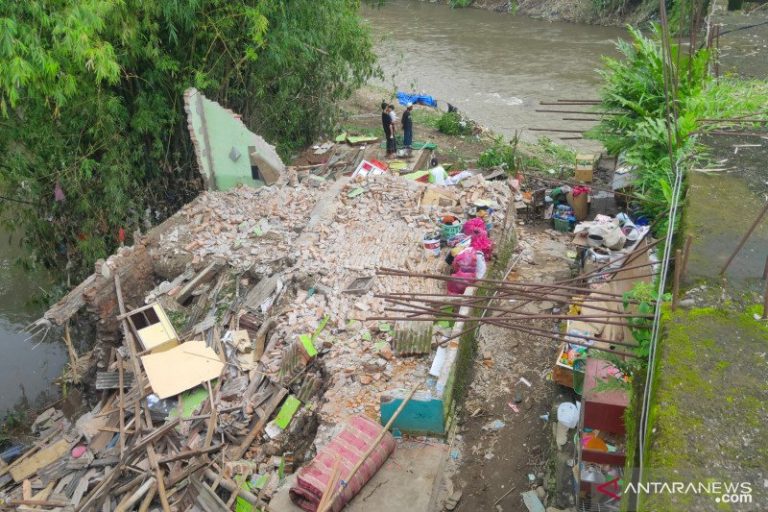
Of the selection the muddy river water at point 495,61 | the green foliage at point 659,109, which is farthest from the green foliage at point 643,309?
the muddy river water at point 495,61

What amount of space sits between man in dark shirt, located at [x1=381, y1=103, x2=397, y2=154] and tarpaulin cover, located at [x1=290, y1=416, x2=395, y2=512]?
7094mm

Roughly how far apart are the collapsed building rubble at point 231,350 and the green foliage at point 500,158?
2.33 metres

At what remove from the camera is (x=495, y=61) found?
21.0 meters

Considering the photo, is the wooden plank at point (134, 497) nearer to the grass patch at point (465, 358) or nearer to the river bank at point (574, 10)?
the grass patch at point (465, 358)

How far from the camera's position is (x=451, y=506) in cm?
546

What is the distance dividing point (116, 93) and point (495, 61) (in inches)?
592

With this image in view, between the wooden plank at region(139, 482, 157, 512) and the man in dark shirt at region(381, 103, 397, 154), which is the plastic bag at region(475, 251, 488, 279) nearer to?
the wooden plank at region(139, 482, 157, 512)

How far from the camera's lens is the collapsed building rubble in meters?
5.98

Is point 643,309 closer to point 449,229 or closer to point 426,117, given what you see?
point 449,229

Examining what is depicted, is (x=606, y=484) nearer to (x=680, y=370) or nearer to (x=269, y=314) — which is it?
(x=680, y=370)

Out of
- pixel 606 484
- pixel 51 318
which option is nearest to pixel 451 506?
pixel 606 484

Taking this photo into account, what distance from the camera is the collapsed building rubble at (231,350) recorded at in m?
5.98

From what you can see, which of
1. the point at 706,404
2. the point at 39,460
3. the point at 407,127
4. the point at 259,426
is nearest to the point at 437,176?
the point at 407,127

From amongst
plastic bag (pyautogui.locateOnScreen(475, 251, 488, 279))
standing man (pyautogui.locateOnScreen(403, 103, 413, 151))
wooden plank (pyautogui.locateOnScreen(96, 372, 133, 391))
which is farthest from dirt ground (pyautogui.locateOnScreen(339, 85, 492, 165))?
wooden plank (pyautogui.locateOnScreen(96, 372, 133, 391))
